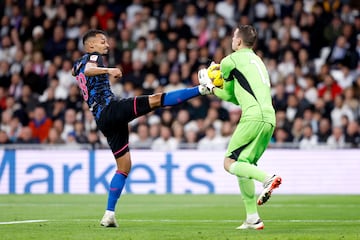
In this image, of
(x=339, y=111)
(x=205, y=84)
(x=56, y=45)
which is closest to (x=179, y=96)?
(x=205, y=84)

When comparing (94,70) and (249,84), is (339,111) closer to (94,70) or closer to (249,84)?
(249,84)

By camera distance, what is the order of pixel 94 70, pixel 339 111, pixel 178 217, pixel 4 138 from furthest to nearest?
pixel 4 138 → pixel 339 111 → pixel 178 217 → pixel 94 70

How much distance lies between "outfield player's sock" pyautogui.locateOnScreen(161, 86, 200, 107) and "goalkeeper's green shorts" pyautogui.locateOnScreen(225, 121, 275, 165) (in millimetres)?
711

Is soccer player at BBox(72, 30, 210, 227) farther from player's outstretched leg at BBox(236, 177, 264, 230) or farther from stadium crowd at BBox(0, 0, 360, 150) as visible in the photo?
stadium crowd at BBox(0, 0, 360, 150)

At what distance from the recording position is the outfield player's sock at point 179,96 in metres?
11.1

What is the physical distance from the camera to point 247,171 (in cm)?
1041

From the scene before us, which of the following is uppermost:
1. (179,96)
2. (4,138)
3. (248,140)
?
(179,96)

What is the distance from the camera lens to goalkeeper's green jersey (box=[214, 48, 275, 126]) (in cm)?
1074

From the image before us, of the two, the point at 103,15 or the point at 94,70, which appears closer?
the point at 94,70

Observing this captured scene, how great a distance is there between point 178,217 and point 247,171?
3.26 m

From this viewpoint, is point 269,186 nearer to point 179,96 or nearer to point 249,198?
point 249,198

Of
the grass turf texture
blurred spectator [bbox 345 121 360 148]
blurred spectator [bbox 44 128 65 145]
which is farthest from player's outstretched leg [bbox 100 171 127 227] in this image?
blurred spectator [bbox 44 128 65 145]

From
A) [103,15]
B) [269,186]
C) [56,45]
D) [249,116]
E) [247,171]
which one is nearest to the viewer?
[269,186]

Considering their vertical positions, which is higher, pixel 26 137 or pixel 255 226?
pixel 255 226
